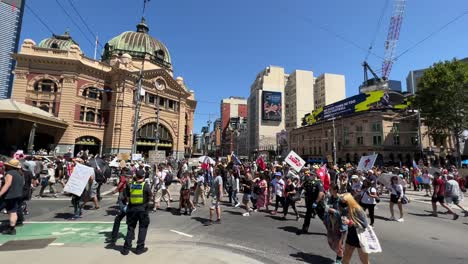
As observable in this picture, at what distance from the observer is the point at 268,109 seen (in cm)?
10725

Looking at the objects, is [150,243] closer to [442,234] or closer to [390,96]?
[442,234]

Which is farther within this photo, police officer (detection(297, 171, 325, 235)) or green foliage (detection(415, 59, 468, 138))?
green foliage (detection(415, 59, 468, 138))

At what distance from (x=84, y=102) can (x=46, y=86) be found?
5.09 meters

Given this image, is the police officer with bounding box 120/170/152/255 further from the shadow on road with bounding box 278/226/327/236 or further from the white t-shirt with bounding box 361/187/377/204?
the white t-shirt with bounding box 361/187/377/204

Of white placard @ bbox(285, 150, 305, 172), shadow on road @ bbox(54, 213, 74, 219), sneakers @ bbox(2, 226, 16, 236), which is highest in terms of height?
white placard @ bbox(285, 150, 305, 172)

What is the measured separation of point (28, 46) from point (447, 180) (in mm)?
46911

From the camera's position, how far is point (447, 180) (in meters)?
11.6

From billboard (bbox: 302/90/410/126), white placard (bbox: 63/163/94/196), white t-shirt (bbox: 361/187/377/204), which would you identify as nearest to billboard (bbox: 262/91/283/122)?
billboard (bbox: 302/90/410/126)

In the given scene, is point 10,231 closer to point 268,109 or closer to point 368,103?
point 368,103

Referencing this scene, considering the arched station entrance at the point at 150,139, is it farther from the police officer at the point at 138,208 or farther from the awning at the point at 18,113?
the police officer at the point at 138,208

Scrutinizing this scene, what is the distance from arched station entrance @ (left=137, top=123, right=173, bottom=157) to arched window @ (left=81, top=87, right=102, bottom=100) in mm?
8144

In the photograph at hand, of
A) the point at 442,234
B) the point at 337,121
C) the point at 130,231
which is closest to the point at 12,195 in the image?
the point at 130,231

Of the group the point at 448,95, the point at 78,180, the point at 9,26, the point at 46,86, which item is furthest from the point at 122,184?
the point at 448,95

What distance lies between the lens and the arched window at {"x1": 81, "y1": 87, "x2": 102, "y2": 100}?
125 ft
